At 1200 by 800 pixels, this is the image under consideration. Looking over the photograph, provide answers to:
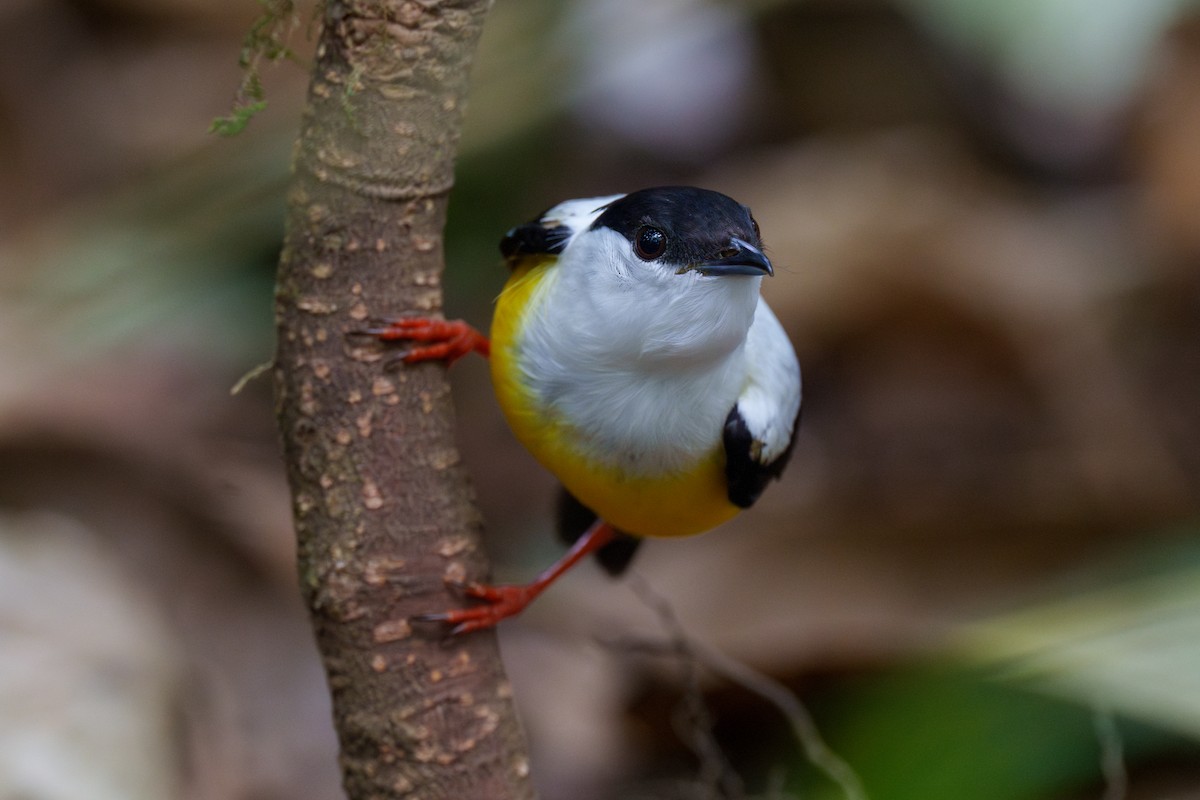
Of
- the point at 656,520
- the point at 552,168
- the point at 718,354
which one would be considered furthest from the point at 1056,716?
the point at 552,168

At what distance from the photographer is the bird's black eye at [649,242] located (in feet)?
7.40

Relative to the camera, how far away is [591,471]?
2475 mm

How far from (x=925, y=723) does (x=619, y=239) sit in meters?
1.75

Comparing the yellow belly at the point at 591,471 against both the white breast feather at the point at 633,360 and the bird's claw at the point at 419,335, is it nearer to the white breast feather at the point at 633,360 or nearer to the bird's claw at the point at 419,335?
the white breast feather at the point at 633,360

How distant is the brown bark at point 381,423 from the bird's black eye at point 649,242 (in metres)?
0.37

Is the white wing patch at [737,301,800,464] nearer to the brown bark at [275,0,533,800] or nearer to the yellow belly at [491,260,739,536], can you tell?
the yellow belly at [491,260,739,536]

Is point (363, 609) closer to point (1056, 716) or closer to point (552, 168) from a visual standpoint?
point (1056, 716)

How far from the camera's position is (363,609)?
2201 mm

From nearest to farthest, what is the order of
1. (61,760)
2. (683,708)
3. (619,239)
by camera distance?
(619,239) < (61,760) < (683,708)

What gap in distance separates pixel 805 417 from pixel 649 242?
12.4 ft

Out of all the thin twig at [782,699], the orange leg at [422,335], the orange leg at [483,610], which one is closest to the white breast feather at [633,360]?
the orange leg at [422,335]

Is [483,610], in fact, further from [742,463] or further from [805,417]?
[805,417]

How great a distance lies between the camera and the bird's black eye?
226cm

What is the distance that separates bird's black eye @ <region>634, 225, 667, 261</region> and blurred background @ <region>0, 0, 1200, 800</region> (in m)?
0.72
